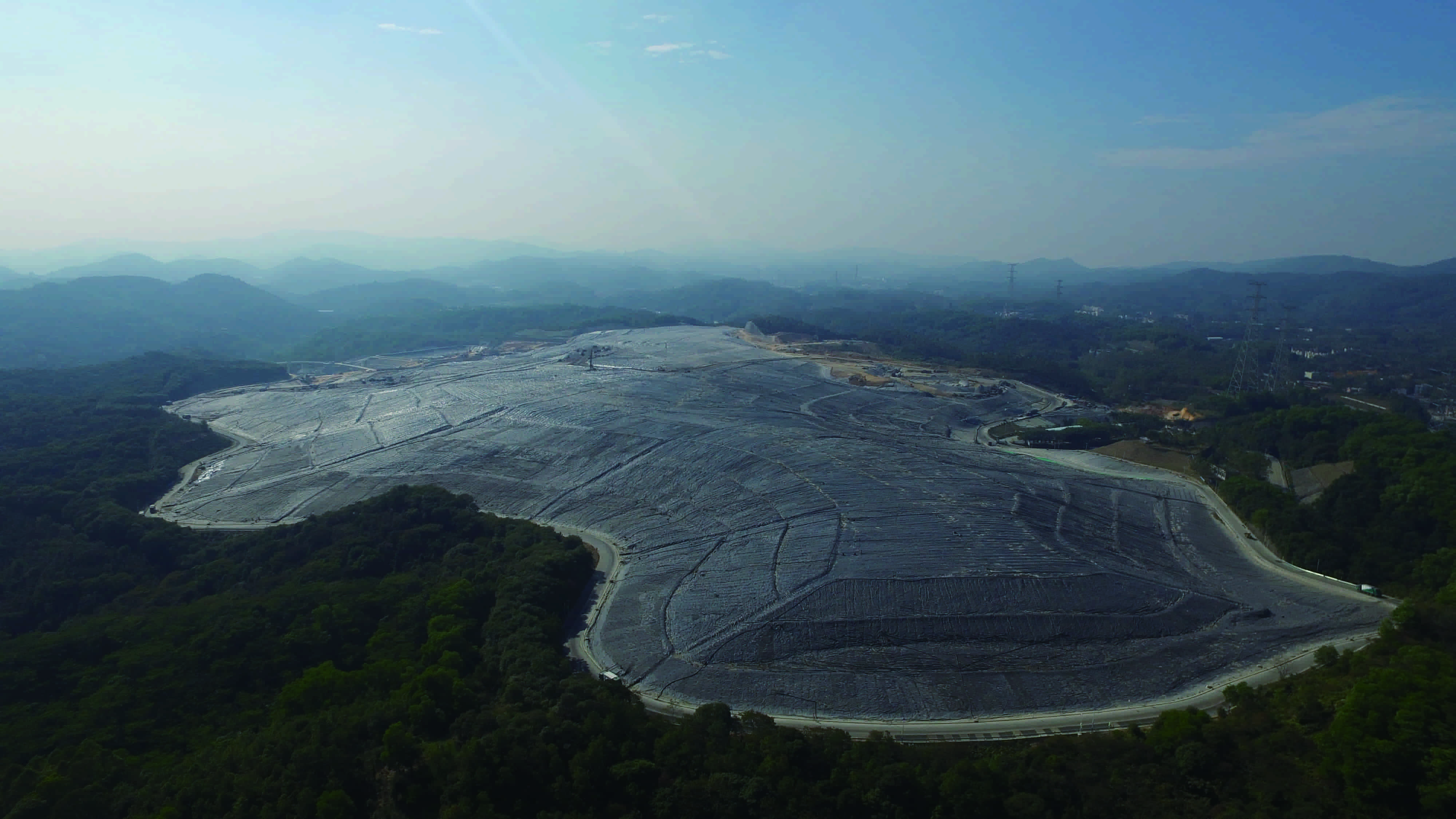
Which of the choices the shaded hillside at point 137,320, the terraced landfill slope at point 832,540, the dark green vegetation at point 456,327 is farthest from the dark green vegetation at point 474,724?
the shaded hillside at point 137,320

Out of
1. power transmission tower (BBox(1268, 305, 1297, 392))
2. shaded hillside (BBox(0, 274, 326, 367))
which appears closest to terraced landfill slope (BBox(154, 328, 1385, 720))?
power transmission tower (BBox(1268, 305, 1297, 392))

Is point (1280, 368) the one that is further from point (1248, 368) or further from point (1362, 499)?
point (1362, 499)

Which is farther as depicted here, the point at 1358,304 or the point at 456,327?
the point at 1358,304

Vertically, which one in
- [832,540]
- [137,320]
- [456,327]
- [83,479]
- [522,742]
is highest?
[137,320]

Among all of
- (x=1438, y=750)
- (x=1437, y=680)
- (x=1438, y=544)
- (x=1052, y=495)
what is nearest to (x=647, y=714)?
→ (x=1438, y=750)

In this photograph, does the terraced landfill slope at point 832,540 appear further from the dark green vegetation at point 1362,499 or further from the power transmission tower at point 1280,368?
the power transmission tower at point 1280,368

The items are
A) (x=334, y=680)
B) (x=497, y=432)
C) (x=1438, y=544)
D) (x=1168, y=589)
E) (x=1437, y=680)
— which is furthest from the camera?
(x=497, y=432)

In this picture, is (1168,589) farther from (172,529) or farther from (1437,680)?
(172,529)

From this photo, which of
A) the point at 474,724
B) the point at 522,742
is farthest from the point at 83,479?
the point at 522,742
